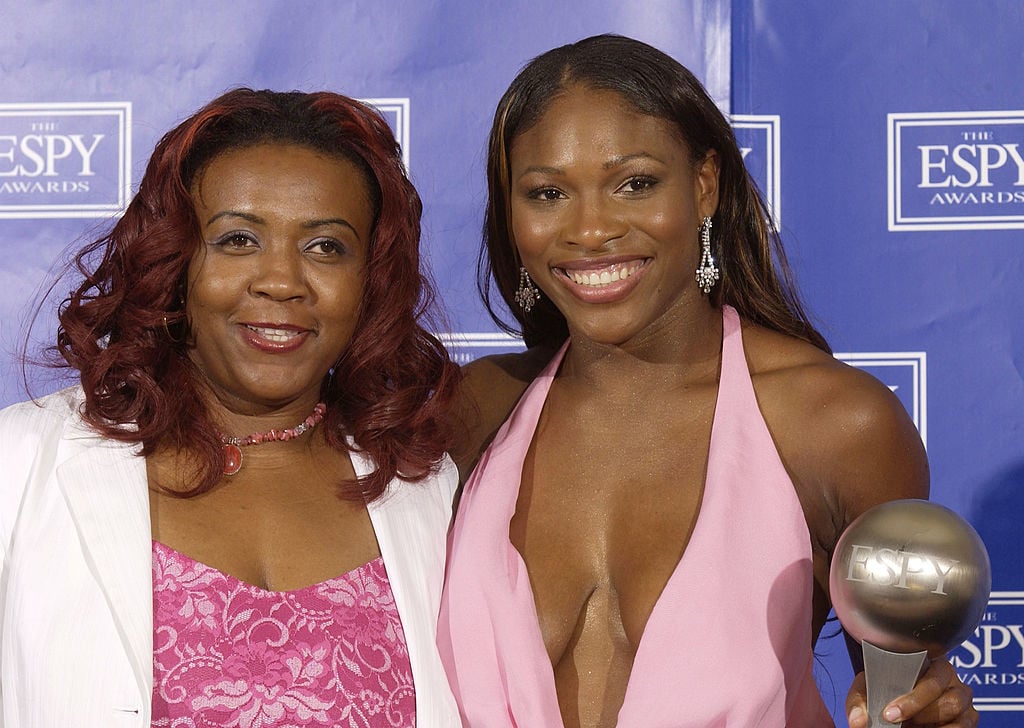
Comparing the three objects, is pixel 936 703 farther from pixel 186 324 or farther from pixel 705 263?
pixel 186 324

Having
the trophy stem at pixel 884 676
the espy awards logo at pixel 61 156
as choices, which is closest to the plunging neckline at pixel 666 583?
the trophy stem at pixel 884 676

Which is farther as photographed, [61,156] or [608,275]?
[61,156]

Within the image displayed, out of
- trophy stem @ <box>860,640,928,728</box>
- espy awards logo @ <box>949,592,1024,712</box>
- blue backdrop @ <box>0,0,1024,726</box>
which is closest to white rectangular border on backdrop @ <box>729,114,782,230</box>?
blue backdrop @ <box>0,0,1024,726</box>

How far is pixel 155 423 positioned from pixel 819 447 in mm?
975

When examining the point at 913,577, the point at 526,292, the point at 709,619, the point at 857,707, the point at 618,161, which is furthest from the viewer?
the point at 526,292

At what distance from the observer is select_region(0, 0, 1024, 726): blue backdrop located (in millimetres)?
2893

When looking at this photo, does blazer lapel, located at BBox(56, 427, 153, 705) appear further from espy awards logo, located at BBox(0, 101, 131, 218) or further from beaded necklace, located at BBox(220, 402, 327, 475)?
espy awards logo, located at BBox(0, 101, 131, 218)

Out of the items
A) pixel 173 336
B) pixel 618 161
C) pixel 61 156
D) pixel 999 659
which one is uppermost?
pixel 61 156

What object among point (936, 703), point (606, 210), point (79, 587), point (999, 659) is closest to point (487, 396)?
point (606, 210)

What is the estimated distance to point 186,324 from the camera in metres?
2.18

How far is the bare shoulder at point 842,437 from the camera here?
206cm

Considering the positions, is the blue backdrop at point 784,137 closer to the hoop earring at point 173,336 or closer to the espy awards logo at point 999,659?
the espy awards logo at point 999,659

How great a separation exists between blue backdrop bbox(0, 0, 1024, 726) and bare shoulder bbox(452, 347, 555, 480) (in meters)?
0.41

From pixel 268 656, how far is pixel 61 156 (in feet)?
4.78
